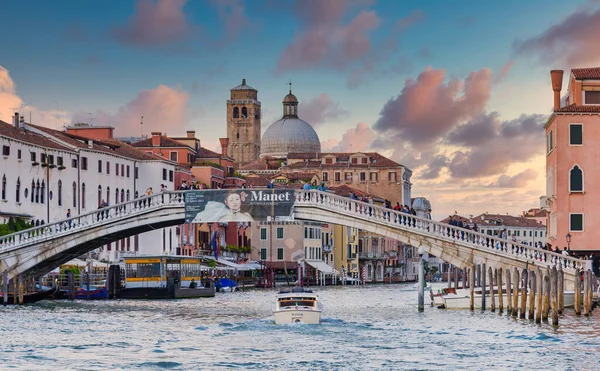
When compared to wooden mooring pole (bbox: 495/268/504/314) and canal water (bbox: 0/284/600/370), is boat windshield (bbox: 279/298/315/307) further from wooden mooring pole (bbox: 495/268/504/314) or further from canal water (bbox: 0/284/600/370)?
wooden mooring pole (bbox: 495/268/504/314)

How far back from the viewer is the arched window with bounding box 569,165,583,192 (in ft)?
150

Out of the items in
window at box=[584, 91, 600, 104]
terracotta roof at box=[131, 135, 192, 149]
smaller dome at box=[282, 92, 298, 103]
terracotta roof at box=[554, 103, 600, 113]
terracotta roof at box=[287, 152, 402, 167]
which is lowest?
terracotta roof at box=[554, 103, 600, 113]

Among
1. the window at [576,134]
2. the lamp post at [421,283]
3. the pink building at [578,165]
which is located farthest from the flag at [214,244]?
the lamp post at [421,283]

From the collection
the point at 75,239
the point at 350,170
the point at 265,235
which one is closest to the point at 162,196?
the point at 75,239

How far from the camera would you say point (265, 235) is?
86688 mm

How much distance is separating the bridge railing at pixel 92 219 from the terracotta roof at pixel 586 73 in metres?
13.6

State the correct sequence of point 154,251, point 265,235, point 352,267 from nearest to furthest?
point 154,251, point 265,235, point 352,267

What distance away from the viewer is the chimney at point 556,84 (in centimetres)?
4591

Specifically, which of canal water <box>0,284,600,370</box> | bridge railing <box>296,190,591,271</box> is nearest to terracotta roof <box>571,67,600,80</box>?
bridge railing <box>296,190,591,271</box>

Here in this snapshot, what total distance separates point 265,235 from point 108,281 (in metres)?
35.4

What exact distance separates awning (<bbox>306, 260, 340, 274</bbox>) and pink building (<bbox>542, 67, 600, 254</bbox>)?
40475 millimetres

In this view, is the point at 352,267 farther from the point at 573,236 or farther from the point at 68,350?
the point at 68,350

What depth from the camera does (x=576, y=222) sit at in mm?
45594

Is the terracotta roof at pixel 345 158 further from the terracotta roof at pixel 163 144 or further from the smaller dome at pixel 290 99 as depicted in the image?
the terracotta roof at pixel 163 144
